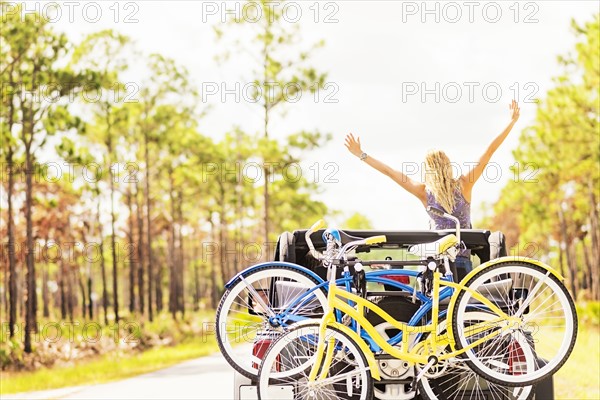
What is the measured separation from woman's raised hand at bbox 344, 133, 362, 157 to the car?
78cm

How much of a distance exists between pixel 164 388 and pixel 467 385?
9.49m

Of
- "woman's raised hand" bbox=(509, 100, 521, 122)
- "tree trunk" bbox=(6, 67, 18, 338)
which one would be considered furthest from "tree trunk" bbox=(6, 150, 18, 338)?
"woman's raised hand" bbox=(509, 100, 521, 122)

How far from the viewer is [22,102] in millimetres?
26125

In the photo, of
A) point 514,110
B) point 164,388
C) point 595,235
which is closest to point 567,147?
point 595,235

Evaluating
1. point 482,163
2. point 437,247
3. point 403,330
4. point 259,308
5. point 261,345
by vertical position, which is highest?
point 482,163

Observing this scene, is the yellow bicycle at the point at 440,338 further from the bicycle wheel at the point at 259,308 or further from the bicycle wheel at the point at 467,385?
the bicycle wheel at the point at 259,308

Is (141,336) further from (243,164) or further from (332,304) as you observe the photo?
(332,304)

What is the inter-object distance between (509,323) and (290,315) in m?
1.34

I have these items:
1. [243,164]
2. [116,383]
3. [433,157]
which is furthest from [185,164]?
[433,157]

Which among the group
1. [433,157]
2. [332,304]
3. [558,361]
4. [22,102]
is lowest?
[558,361]

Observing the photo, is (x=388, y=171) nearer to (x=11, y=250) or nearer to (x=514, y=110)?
(x=514, y=110)

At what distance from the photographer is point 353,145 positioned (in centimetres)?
714

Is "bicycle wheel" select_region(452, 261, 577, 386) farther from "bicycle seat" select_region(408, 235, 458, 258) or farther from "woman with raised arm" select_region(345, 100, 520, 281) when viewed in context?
"woman with raised arm" select_region(345, 100, 520, 281)

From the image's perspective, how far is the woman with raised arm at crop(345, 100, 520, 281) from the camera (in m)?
6.96
